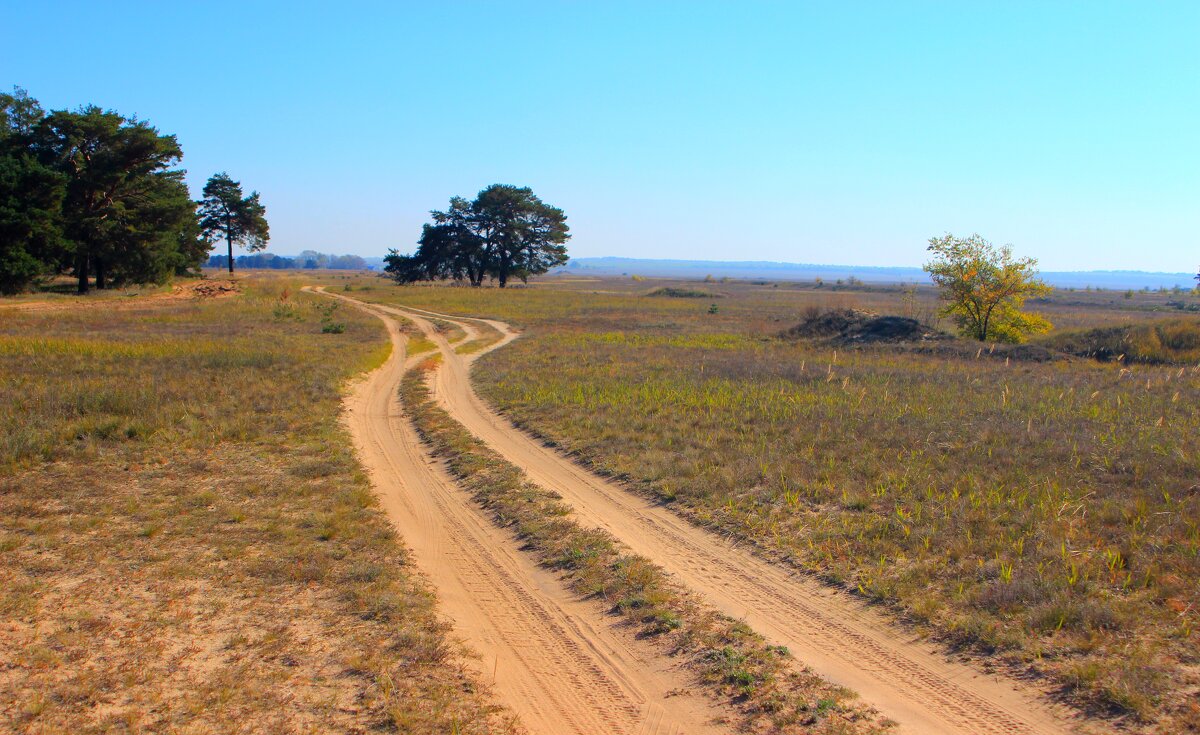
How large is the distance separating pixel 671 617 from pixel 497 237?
249ft

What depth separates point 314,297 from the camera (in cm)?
5672

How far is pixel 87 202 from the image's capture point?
46656mm

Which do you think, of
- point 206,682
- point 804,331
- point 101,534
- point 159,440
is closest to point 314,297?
point 804,331

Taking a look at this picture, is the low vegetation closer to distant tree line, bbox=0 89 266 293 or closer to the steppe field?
the steppe field

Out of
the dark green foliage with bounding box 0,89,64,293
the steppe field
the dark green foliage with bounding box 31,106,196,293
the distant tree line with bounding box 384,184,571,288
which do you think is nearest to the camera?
the steppe field

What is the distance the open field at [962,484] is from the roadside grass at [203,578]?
4.13 m

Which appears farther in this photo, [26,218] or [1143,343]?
[26,218]

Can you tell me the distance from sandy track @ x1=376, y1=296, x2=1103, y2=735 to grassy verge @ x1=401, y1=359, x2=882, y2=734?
241 mm

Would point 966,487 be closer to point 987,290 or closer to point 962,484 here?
point 962,484

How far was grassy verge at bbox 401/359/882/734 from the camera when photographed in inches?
213

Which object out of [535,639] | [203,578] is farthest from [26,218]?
[535,639]

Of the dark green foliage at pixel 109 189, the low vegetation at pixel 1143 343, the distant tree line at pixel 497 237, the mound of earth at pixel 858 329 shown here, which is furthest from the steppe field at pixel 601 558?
the distant tree line at pixel 497 237

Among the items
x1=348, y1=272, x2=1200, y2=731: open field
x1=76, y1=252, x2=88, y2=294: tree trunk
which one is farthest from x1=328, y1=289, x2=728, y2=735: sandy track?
x1=76, y1=252, x2=88, y2=294: tree trunk

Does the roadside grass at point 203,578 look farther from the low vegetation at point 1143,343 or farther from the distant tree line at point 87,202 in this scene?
the distant tree line at point 87,202
